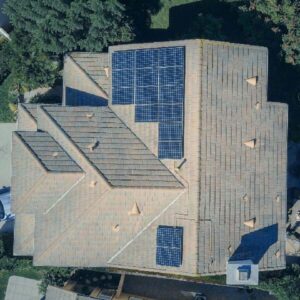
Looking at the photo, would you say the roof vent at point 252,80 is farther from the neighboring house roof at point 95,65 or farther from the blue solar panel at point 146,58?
the neighboring house roof at point 95,65

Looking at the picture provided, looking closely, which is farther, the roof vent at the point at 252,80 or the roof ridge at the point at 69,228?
the roof ridge at the point at 69,228

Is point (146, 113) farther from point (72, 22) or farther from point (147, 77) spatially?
point (72, 22)

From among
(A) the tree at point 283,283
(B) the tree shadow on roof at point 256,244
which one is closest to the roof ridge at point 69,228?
(B) the tree shadow on roof at point 256,244

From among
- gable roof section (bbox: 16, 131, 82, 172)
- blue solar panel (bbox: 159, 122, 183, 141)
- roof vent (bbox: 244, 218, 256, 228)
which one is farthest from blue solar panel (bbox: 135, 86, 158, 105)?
roof vent (bbox: 244, 218, 256, 228)

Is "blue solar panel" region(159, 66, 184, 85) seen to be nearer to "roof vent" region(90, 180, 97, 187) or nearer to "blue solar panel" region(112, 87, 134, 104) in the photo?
"blue solar panel" region(112, 87, 134, 104)

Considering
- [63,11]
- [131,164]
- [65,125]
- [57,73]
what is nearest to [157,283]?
[131,164]

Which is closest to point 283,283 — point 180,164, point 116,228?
point 180,164
